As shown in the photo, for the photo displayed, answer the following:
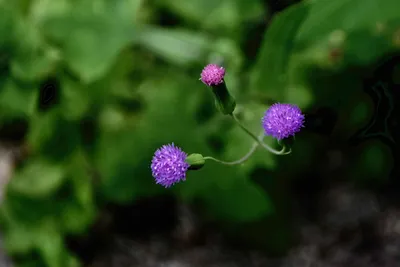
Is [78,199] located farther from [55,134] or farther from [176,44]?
[176,44]

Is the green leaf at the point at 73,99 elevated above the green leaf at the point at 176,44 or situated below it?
below

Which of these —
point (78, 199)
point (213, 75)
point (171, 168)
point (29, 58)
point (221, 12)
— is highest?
point (221, 12)

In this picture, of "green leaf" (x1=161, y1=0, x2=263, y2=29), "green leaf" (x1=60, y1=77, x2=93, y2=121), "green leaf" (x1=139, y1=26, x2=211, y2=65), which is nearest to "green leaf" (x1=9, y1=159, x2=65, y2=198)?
"green leaf" (x1=60, y1=77, x2=93, y2=121)

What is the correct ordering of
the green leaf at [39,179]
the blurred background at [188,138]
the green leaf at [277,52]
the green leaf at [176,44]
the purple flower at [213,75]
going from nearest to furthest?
the purple flower at [213,75] → the green leaf at [277,52] → the blurred background at [188,138] → the green leaf at [176,44] → the green leaf at [39,179]

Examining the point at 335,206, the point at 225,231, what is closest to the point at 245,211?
the point at 225,231

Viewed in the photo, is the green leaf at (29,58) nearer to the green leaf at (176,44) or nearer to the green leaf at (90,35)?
the green leaf at (90,35)

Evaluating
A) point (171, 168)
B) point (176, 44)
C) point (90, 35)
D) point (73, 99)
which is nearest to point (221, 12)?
point (176, 44)

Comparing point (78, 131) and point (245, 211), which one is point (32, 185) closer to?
point (78, 131)

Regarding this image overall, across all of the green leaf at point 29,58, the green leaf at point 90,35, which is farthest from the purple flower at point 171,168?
the green leaf at point 29,58
